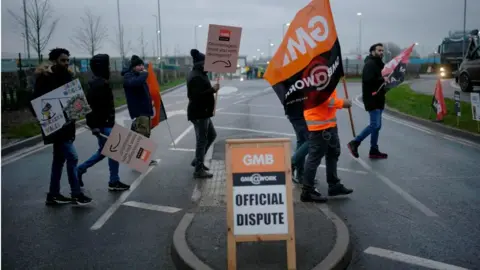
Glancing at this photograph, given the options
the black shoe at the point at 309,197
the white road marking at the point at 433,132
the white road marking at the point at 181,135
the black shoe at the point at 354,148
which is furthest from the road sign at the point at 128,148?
the white road marking at the point at 433,132

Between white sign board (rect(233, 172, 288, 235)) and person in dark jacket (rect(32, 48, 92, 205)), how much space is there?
10.6 ft

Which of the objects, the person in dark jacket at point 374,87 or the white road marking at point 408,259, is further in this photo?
the person in dark jacket at point 374,87

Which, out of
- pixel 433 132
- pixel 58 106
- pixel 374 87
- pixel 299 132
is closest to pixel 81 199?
pixel 58 106

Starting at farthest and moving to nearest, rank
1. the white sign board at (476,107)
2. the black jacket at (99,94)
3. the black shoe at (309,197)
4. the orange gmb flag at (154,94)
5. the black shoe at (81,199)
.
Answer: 1. the white sign board at (476,107)
2. the orange gmb flag at (154,94)
3. the black jacket at (99,94)
4. the black shoe at (81,199)
5. the black shoe at (309,197)

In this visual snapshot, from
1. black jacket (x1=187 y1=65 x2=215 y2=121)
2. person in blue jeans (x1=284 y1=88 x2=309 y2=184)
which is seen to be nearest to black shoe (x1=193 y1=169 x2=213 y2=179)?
black jacket (x1=187 y1=65 x2=215 y2=121)

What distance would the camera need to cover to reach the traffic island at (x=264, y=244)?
4.58 metres

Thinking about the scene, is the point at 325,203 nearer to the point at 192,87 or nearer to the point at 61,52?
the point at 192,87

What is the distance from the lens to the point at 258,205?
4.38 m

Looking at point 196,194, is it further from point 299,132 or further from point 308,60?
point 308,60

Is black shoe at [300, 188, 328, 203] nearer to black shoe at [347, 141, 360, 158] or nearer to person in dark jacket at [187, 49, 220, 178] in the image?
person in dark jacket at [187, 49, 220, 178]

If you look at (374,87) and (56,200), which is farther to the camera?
(374,87)

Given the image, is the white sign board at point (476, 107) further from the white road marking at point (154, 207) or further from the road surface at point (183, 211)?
the white road marking at point (154, 207)

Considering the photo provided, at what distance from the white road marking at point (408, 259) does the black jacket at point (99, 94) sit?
4.15 meters

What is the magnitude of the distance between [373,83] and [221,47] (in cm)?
307
